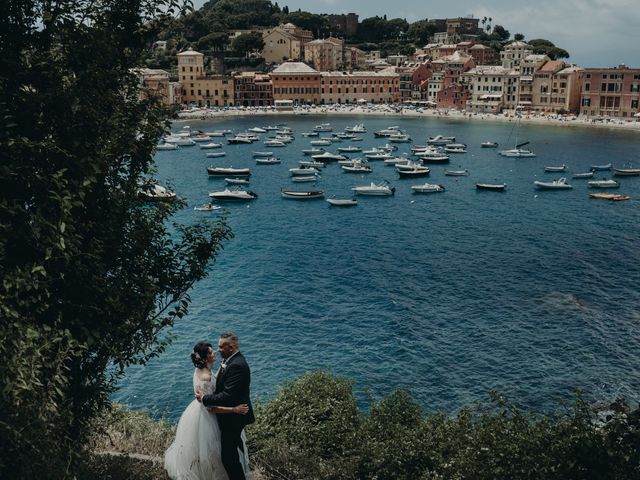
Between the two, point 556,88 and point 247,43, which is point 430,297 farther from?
point 247,43

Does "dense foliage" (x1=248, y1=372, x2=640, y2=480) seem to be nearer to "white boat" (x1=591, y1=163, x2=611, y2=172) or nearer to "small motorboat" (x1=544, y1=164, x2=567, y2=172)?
"small motorboat" (x1=544, y1=164, x2=567, y2=172)

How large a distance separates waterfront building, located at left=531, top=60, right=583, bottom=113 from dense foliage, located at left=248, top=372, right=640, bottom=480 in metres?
127

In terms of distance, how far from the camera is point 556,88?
129750 millimetres

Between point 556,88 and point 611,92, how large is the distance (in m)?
11.2

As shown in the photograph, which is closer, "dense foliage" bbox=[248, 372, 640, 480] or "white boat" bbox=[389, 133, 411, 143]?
"dense foliage" bbox=[248, 372, 640, 480]

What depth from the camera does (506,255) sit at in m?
43.2

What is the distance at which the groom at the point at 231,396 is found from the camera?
26.9 feet

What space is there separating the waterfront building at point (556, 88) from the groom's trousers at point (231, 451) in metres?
131

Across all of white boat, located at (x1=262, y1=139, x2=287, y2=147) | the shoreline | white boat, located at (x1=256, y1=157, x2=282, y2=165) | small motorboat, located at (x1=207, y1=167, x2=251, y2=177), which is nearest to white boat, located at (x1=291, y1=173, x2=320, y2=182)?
small motorboat, located at (x1=207, y1=167, x2=251, y2=177)

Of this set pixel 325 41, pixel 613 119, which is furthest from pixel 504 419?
pixel 325 41

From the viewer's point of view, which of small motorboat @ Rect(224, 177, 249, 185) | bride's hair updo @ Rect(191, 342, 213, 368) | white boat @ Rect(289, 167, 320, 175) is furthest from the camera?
white boat @ Rect(289, 167, 320, 175)

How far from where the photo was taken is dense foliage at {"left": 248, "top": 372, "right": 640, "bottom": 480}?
9.74 m

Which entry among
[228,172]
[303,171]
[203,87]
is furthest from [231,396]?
[203,87]

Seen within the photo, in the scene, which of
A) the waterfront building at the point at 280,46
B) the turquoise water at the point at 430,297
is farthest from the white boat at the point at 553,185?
the waterfront building at the point at 280,46
